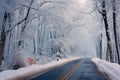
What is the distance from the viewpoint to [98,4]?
32.4 meters

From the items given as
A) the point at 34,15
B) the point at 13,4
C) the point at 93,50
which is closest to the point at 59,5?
the point at 34,15

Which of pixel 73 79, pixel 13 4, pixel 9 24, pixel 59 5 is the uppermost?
pixel 59 5

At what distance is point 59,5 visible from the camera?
31.5m

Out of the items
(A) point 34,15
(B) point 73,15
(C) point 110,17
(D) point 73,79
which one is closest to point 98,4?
(C) point 110,17

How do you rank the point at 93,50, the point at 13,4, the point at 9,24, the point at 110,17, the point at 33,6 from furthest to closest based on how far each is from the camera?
1. the point at 93,50
2. the point at 110,17
3. the point at 33,6
4. the point at 9,24
5. the point at 13,4

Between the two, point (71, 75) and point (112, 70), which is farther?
point (112, 70)

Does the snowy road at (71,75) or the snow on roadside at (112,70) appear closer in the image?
the snowy road at (71,75)

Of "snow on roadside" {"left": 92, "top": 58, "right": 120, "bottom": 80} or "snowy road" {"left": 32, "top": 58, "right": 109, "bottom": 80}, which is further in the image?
"snow on roadside" {"left": 92, "top": 58, "right": 120, "bottom": 80}

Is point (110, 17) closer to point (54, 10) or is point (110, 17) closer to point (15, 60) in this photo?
point (54, 10)

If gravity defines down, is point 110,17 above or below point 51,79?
above

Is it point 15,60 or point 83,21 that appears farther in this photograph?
point 83,21

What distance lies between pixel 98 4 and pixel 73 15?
101ft

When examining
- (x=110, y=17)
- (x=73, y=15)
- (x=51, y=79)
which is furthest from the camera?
(x=73, y=15)

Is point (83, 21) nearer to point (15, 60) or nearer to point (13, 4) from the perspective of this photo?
point (15, 60)
